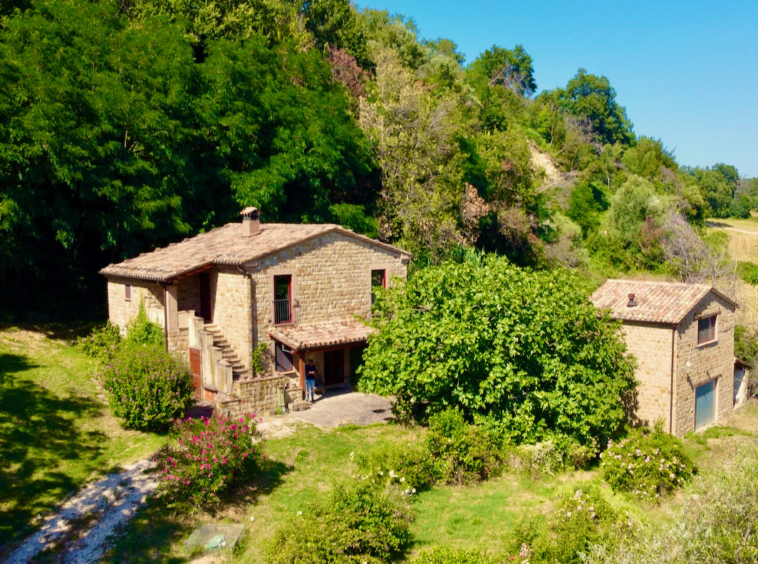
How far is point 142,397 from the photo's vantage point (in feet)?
56.9

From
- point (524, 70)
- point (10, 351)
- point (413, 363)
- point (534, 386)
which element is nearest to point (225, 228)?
point (10, 351)

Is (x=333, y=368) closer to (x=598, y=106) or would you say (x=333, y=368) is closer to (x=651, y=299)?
(x=651, y=299)

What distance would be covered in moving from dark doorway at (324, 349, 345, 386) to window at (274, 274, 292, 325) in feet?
7.26

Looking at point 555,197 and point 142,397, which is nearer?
point 142,397

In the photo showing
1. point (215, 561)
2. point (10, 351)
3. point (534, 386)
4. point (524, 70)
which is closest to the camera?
point (215, 561)

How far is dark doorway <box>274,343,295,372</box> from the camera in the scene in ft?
72.5

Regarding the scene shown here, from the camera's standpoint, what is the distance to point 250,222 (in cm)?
2436

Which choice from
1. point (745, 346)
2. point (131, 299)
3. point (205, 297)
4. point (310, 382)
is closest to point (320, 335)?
point (310, 382)

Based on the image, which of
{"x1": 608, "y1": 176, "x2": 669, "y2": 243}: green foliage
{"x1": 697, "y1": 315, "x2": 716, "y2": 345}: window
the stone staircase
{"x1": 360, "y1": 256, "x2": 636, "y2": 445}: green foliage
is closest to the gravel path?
the stone staircase

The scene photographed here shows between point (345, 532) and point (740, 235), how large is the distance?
63.3 m

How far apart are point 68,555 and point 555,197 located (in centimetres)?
4874

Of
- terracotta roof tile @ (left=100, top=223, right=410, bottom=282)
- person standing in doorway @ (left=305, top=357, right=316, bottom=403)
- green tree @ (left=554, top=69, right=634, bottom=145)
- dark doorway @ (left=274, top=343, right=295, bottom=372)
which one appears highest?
green tree @ (left=554, top=69, right=634, bottom=145)

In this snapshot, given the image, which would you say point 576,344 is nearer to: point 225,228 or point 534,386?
point 534,386

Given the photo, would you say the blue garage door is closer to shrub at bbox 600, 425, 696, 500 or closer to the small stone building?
the small stone building
